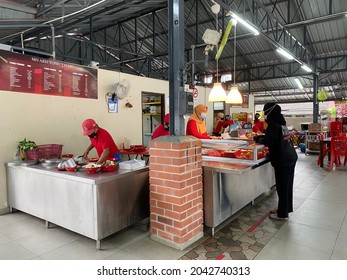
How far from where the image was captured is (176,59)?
3.02m

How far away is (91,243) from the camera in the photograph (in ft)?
10.2

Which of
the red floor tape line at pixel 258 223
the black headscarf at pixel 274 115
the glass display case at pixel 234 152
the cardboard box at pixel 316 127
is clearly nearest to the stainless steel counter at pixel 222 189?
the glass display case at pixel 234 152

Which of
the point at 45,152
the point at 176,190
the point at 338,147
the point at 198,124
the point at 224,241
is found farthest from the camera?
the point at 338,147

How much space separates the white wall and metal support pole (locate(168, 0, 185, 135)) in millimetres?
2599

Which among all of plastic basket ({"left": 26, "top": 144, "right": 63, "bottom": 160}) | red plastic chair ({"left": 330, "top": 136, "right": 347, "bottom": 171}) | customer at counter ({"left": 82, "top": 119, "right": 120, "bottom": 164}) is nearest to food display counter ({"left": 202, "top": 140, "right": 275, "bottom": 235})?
customer at counter ({"left": 82, "top": 119, "right": 120, "bottom": 164})

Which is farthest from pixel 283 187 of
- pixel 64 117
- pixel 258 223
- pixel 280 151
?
pixel 64 117

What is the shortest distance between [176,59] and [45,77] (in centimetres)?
262

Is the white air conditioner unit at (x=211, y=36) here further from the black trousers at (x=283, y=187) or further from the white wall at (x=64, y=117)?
the white wall at (x=64, y=117)

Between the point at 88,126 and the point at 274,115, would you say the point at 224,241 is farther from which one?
the point at 88,126

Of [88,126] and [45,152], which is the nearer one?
[88,126]

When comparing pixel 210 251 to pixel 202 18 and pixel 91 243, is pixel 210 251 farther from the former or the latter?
pixel 202 18

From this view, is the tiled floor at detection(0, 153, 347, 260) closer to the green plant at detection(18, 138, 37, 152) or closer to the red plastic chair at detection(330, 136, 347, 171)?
the green plant at detection(18, 138, 37, 152)

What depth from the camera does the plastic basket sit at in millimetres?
3989
